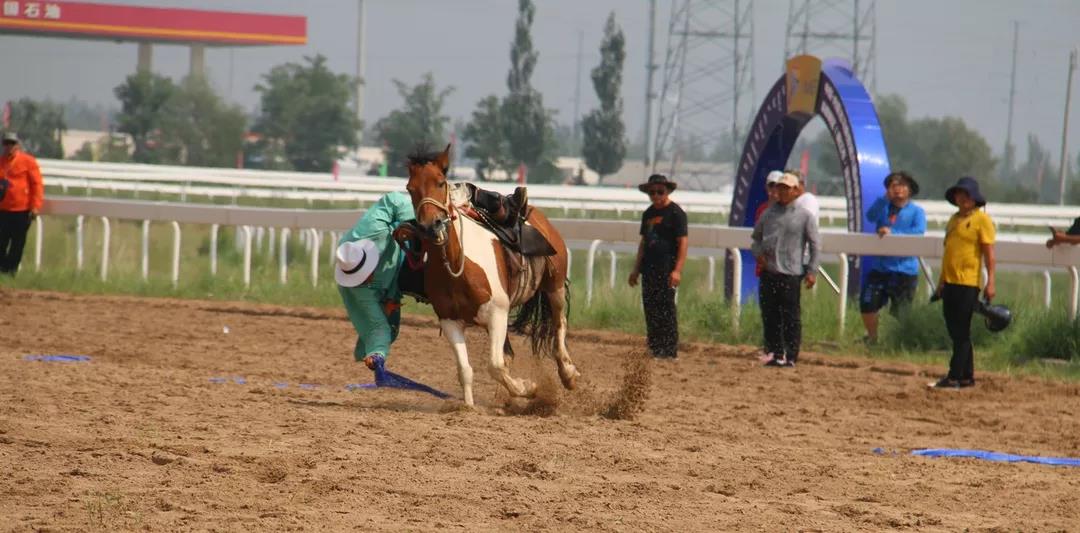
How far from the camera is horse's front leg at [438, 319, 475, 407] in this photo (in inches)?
368

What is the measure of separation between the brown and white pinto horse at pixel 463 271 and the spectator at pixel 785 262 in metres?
3.10

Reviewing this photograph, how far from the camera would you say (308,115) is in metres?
68.3

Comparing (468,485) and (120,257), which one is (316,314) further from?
(468,485)

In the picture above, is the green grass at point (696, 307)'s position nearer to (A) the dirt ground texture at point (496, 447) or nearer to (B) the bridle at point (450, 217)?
(A) the dirt ground texture at point (496, 447)

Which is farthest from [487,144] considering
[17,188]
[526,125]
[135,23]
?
[17,188]

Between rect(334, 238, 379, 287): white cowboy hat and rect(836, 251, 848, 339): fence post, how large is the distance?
5762mm

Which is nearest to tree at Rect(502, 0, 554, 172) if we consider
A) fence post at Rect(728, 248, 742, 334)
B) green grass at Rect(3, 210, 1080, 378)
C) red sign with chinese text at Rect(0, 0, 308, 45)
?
red sign with chinese text at Rect(0, 0, 308, 45)

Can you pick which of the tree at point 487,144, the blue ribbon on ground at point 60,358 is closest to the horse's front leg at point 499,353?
the blue ribbon on ground at point 60,358

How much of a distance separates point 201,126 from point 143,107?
2952 mm

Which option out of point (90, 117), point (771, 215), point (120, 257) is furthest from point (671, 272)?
point (90, 117)

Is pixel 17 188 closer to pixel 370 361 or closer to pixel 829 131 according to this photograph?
pixel 829 131

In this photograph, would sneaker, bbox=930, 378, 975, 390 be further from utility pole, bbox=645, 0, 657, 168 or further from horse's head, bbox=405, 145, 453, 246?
utility pole, bbox=645, 0, 657, 168

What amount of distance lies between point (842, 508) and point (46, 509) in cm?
315

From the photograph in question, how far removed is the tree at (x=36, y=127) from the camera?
2450 inches
